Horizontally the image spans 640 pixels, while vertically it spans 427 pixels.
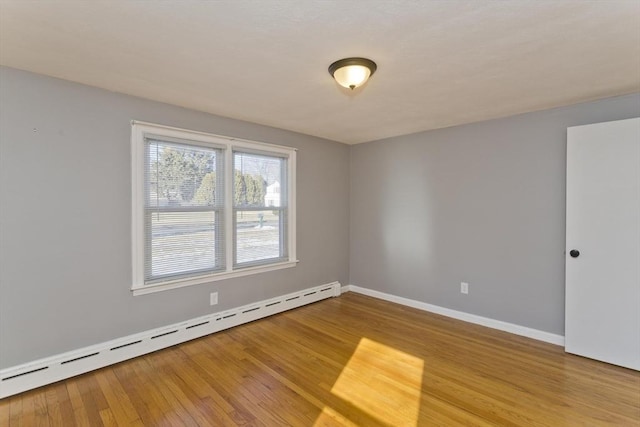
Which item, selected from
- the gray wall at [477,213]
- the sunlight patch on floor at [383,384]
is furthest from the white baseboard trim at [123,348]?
the gray wall at [477,213]

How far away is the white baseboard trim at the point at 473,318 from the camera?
3.16m

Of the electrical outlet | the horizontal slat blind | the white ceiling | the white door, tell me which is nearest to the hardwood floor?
the white door

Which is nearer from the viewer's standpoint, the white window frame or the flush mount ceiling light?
the flush mount ceiling light

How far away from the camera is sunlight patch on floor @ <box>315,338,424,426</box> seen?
2.08 meters

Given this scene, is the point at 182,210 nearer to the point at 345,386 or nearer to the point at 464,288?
the point at 345,386

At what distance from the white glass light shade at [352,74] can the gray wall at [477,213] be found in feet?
6.95

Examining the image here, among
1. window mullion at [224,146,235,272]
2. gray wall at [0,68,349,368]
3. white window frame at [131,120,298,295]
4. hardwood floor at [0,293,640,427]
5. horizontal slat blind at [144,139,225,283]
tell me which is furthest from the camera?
window mullion at [224,146,235,272]

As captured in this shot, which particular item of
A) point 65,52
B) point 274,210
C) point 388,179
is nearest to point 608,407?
point 388,179

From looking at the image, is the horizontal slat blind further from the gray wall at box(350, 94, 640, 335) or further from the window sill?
the gray wall at box(350, 94, 640, 335)

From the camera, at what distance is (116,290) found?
2736 millimetres

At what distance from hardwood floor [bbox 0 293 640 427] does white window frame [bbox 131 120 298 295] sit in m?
0.66

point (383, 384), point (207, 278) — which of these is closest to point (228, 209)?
point (207, 278)

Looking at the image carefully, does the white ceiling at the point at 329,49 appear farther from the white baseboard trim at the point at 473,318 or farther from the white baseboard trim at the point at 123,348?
the white baseboard trim at the point at 473,318

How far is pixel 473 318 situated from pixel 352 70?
10.4 feet
